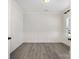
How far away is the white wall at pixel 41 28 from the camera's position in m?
8.05

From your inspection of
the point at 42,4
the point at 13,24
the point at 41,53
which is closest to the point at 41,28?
the point at 42,4

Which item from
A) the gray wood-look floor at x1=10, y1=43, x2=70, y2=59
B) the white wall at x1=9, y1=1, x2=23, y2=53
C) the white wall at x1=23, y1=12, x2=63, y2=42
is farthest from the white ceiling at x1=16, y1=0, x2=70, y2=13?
the gray wood-look floor at x1=10, y1=43, x2=70, y2=59

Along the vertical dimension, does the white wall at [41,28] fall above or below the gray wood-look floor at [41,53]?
above

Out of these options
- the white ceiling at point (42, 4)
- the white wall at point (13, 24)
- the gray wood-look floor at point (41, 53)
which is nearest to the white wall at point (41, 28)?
the white ceiling at point (42, 4)

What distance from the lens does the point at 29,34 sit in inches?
318

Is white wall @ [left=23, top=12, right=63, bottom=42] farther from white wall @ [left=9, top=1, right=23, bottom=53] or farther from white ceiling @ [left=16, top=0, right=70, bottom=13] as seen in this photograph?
white wall @ [left=9, top=1, right=23, bottom=53]

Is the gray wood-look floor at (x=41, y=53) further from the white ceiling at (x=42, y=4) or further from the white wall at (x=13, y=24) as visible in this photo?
the white ceiling at (x=42, y=4)

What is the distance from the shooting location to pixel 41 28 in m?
8.09

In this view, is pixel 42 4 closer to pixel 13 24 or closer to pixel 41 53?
pixel 13 24

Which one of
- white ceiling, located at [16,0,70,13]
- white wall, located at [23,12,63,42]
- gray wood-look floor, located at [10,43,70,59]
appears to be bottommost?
gray wood-look floor, located at [10,43,70,59]

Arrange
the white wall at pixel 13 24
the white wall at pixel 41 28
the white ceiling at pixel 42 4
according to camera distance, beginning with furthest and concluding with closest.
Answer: the white wall at pixel 41 28, the white ceiling at pixel 42 4, the white wall at pixel 13 24

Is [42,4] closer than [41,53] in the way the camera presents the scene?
No

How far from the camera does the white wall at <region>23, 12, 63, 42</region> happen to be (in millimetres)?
8055
